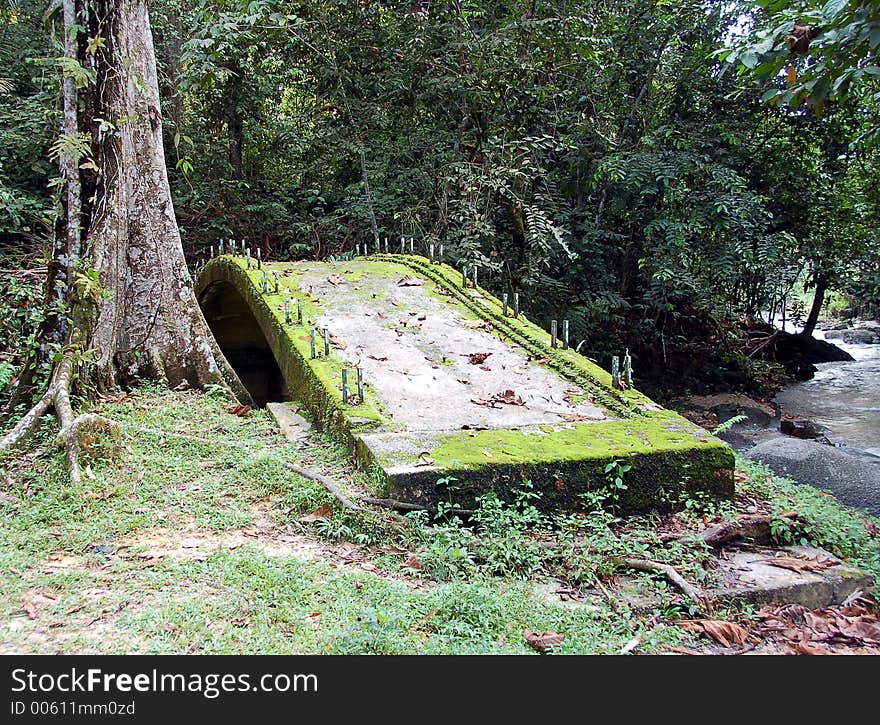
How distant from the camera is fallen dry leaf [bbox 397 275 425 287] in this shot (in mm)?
8836

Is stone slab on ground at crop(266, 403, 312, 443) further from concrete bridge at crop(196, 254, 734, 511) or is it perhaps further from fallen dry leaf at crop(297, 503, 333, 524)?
fallen dry leaf at crop(297, 503, 333, 524)

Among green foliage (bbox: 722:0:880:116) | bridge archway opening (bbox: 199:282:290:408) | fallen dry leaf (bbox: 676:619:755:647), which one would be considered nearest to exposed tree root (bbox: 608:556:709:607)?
fallen dry leaf (bbox: 676:619:755:647)

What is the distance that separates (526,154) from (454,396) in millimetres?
6576

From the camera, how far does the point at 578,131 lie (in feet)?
36.1

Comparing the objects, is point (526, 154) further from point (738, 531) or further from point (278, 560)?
point (278, 560)

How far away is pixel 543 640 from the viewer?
10.2 feet

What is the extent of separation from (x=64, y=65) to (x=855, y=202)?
480 inches

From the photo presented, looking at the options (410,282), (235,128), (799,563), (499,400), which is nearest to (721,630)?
(799,563)

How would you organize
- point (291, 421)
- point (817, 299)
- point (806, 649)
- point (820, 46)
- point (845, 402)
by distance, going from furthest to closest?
1. point (817, 299)
2. point (845, 402)
3. point (291, 421)
4. point (820, 46)
5. point (806, 649)

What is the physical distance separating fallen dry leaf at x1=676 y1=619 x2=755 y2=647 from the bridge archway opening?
25.0 ft

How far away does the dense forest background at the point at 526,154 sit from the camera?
10477mm

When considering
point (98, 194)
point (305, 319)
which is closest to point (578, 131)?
point (305, 319)

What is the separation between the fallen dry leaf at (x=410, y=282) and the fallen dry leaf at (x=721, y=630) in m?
5.93

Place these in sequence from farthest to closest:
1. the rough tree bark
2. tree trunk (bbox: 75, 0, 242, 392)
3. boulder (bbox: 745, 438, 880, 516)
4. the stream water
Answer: the stream water → boulder (bbox: 745, 438, 880, 516) → tree trunk (bbox: 75, 0, 242, 392) → the rough tree bark
